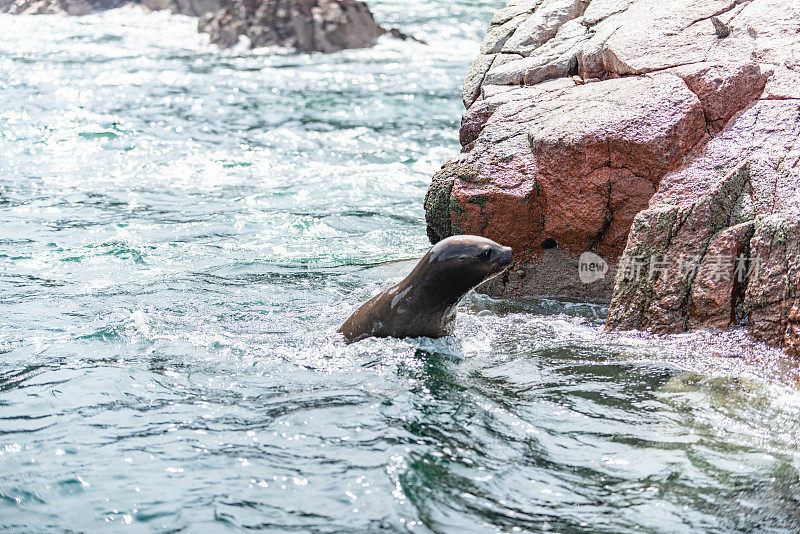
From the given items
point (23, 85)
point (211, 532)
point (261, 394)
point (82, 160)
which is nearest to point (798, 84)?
point (261, 394)

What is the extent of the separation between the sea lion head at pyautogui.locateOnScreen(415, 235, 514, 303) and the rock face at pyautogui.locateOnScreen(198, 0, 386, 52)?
1385 centimetres

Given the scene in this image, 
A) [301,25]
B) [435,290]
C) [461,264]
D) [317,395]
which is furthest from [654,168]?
[301,25]

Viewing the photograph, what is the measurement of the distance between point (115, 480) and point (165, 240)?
431cm

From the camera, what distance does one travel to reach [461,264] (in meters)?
4.94

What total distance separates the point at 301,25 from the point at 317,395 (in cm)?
1540

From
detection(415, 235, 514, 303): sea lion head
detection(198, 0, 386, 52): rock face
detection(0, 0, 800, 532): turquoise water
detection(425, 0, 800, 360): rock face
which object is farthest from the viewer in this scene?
detection(198, 0, 386, 52): rock face

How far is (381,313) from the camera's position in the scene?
507 centimetres

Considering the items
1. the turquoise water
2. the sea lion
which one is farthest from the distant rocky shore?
the sea lion

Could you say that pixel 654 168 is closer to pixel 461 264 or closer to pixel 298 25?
pixel 461 264

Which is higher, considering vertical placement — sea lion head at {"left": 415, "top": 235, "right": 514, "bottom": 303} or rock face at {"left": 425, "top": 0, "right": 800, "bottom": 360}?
rock face at {"left": 425, "top": 0, "right": 800, "bottom": 360}

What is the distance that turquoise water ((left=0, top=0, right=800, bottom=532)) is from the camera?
10.9 ft

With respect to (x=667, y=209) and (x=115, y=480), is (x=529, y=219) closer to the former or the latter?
(x=667, y=209)

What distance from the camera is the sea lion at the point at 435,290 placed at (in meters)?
4.95

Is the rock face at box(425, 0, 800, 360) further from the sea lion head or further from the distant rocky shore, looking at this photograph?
the distant rocky shore
